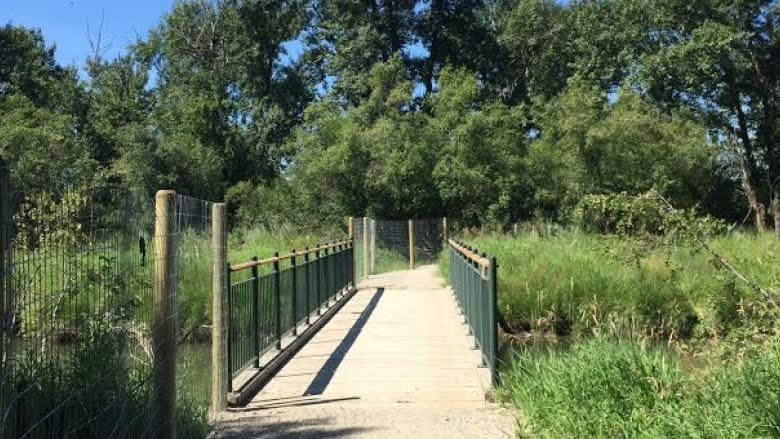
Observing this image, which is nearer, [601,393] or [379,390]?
[601,393]

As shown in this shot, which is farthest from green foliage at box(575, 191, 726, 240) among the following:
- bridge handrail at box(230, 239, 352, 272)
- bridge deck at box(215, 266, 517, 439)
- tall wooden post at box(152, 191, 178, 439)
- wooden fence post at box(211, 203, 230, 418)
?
tall wooden post at box(152, 191, 178, 439)

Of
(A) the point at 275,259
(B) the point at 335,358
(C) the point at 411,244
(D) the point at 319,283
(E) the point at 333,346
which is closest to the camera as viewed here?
(A) the point at 275,259

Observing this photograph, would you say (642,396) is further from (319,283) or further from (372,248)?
(372,248)

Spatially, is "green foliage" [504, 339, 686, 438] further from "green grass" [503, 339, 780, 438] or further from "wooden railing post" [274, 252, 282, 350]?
"wooden railing post" [274, 252, 282, 350]

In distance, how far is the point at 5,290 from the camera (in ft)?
8.96

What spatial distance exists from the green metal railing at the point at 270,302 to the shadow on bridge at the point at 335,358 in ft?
2.18

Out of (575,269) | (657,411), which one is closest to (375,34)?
(575,269)

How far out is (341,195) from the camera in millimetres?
31688

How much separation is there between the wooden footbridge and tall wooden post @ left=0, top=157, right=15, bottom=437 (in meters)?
3.96

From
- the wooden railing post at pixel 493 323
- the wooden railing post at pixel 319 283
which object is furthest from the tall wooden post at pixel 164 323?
the wooden railing post at pixel 319 283

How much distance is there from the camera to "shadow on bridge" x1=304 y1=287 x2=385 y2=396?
7754 millimetres

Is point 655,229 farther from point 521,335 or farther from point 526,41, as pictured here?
point 526,41

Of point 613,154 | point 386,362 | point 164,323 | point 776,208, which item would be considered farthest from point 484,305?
point 776,208

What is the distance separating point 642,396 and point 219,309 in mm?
3509
